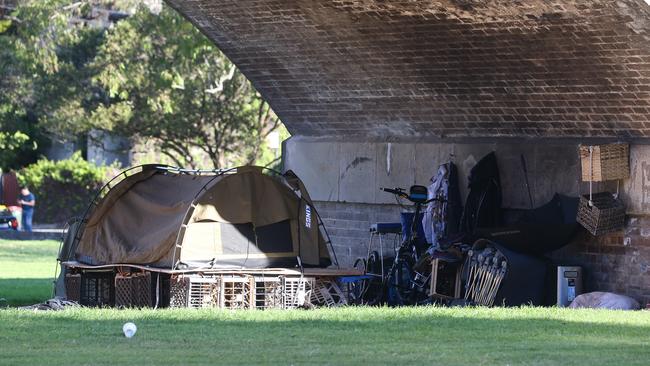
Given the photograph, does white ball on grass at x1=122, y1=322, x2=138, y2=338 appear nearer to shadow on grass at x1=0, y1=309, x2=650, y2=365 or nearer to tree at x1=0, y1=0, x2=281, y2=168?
shadow on grass at x1=0, y1=309, x2=650, y2=365

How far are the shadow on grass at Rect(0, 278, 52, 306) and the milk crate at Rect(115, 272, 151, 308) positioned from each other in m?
2.10

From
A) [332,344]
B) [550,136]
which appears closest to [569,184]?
[550,136]

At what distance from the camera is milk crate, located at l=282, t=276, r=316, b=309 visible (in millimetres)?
16234

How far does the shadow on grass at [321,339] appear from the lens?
10.8 metres

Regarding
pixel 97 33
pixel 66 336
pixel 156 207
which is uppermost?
pixel 97 33

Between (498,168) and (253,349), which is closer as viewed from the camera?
(253,349)

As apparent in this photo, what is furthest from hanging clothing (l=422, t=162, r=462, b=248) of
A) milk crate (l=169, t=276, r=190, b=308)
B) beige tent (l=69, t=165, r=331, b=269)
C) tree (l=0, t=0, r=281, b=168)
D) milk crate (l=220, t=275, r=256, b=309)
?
tree (l=0, t=0, r=281, b=168)

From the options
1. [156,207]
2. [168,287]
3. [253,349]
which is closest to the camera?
[253,349]

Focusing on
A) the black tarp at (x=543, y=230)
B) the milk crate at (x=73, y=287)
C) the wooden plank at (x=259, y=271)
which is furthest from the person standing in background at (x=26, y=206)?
the black tarp at (x=543, y=230)

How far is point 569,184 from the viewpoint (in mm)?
17938

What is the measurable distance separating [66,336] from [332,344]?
239 centimetres

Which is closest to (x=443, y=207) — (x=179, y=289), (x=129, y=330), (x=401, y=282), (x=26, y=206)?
(x=401, y=282)

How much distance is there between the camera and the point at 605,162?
55.6 feet

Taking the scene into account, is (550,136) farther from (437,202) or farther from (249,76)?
(249,76)
